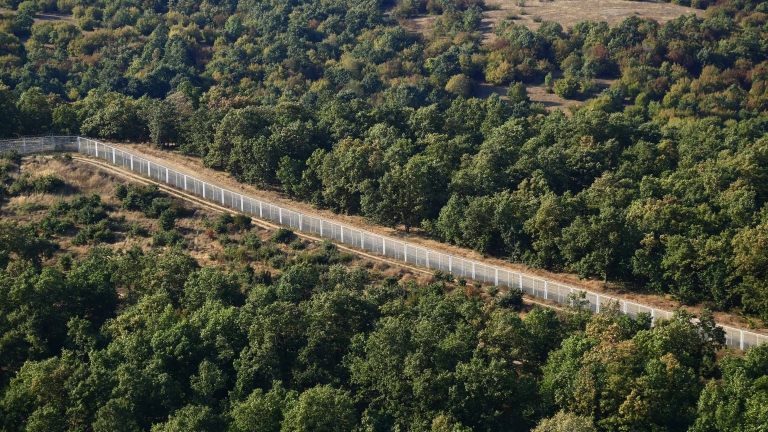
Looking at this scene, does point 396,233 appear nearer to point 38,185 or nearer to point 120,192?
point 120,192

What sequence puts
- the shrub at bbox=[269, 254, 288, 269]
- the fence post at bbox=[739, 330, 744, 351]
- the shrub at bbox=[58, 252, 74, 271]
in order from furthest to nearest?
the shrub at bbox=[58, 252, 74, 271]
the shrub at bbox=[269, 254, 288, 269]
the fence post at bbox=[739, 330, 744, 351]

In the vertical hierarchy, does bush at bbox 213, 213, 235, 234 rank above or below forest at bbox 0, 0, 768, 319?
below

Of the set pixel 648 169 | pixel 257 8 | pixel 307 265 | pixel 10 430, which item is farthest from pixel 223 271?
pixel 257 8

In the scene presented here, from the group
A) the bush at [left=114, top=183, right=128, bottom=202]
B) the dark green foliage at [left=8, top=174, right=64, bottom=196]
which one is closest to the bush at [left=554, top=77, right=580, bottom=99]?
the bush at [left=114, top=183, right=128, bottom=202]

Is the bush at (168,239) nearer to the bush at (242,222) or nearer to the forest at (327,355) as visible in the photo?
the bush at (242,222)

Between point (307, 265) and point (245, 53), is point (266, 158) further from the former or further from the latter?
point (245, 53)

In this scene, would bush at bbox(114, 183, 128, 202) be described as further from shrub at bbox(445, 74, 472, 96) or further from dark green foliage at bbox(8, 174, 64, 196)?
shrub at bbox(445, 74, 472, 96)
